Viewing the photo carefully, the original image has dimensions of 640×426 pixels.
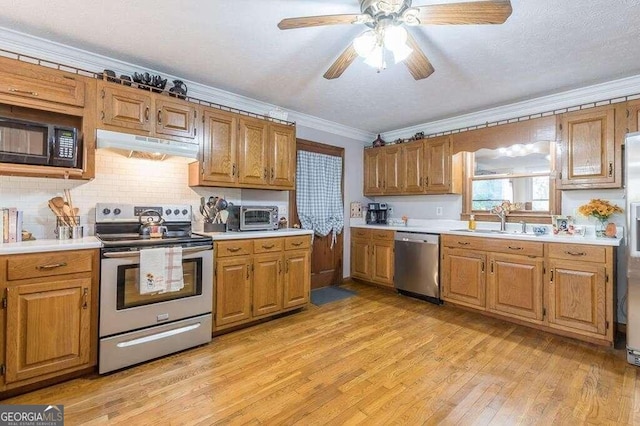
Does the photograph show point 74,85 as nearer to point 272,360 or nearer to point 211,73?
point 211,73

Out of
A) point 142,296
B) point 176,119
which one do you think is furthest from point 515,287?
point 176,119

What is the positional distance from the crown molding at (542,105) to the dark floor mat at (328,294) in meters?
2.57

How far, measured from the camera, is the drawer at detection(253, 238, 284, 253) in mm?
2986

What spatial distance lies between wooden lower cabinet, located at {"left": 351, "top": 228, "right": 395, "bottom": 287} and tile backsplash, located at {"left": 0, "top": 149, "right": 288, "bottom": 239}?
1980 millimetres

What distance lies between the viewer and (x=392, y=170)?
14.9 feet

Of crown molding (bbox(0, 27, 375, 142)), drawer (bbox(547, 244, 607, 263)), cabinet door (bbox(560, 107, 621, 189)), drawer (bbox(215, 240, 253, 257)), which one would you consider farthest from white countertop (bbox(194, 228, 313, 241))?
cabinet door (bbox(560, 107, 621, 189))

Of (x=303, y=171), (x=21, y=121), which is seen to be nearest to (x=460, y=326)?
(x=303, y=171)

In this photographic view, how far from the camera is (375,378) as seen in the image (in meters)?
2.10

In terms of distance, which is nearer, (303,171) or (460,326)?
(460,326)

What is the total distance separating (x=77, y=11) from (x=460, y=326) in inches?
158

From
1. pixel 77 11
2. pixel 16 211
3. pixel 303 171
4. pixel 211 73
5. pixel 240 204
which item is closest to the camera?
pixel 77 11

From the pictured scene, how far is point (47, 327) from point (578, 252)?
409 cm

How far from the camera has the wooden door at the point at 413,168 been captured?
420cm

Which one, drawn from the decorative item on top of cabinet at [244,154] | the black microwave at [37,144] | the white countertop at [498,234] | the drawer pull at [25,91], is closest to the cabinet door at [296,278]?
the decorative item on top of cabinet at [244,154]
